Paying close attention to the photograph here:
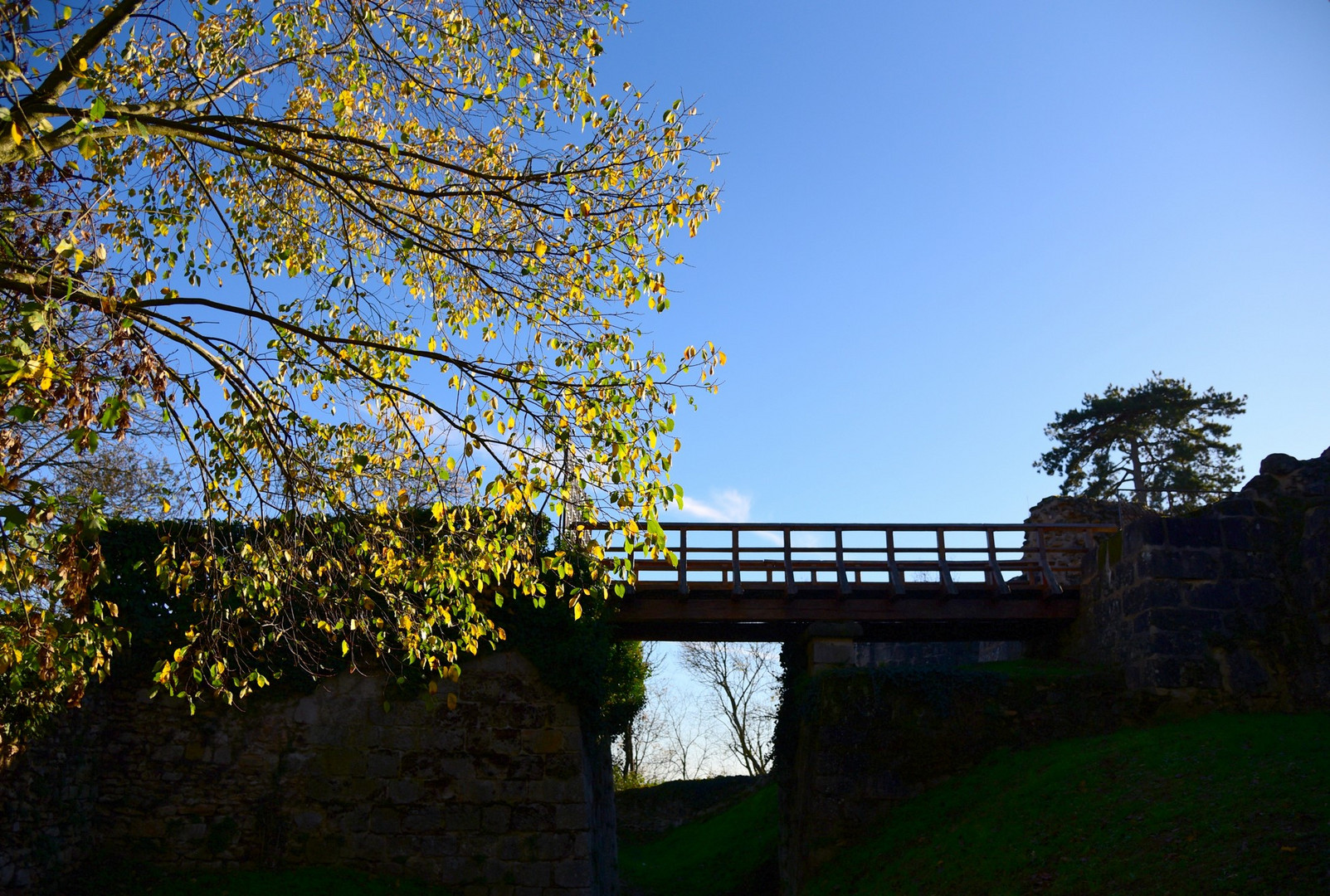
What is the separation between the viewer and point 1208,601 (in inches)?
510

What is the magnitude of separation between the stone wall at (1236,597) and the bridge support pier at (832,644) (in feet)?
12.2

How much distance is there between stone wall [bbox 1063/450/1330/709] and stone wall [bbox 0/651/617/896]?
7.96m

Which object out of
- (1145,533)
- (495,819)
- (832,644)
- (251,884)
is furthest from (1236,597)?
(251,884)

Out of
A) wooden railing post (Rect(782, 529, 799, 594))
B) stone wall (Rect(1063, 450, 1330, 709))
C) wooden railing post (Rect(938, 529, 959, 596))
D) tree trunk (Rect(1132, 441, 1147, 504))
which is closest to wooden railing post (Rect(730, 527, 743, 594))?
wooden railing post (Rect(782, 529, 799, 594))

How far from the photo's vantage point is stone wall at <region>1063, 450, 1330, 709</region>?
1258 centimetres

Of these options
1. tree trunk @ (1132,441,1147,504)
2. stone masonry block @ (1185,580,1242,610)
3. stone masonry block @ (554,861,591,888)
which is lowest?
stone masonry block @ (554,861,591,888)

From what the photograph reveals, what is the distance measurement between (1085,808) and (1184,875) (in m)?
2.23

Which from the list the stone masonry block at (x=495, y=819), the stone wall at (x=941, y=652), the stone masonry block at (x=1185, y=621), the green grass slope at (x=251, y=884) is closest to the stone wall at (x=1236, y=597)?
the stone masonry block at (x=1185, y=621)

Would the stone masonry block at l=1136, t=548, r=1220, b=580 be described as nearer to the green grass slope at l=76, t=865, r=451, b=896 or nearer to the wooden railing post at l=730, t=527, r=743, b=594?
the wooden railing post at l=730, t=527, r=743, b=594

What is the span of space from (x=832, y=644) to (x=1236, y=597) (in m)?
5.60

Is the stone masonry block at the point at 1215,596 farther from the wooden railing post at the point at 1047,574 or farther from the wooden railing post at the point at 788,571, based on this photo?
the wooden railing post at the point at 788,571

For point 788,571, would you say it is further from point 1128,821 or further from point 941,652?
point 941,652

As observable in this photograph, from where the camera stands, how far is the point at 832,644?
1391cm

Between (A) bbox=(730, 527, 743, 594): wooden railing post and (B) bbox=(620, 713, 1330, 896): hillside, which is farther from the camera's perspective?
(A) bbox=(730, 527, 743, 594): wooden railing post
